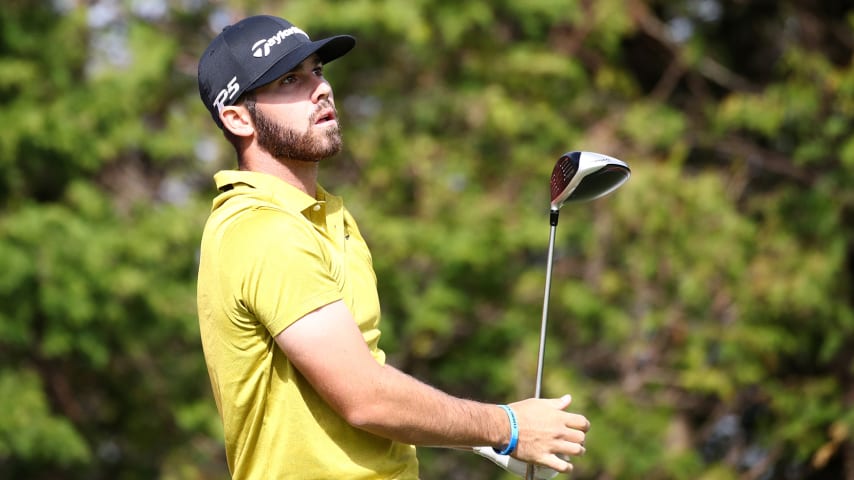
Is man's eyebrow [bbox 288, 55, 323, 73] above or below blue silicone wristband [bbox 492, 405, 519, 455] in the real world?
above

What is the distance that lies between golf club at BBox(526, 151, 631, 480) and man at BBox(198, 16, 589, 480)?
0.39m

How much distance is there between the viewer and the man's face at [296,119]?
8.76 feet

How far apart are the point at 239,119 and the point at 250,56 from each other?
5.5 inches

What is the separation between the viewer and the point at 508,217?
355 inches

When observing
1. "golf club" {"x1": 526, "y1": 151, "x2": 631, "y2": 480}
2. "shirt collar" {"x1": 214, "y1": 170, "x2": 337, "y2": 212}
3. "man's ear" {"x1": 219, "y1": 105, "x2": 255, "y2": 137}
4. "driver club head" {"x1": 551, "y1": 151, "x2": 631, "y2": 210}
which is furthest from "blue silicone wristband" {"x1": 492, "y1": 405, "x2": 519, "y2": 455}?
"man's ear" {"x1": 219, "y1": 105, "x2": 255, "y2": 137}

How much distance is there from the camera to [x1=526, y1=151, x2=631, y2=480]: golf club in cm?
292

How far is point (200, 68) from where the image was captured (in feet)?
9.18

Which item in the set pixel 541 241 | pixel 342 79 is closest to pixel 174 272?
pixel 342 79

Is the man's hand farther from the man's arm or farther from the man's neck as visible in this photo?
the man's neck

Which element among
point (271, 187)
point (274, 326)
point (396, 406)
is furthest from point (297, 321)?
point (271, 187)

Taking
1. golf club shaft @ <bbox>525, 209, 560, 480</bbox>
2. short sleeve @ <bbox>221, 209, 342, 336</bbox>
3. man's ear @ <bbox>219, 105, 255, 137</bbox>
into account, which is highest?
man's ear @ <bbox>219, 105, 255, 137</bbox>

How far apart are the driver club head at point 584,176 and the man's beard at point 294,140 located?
61cm

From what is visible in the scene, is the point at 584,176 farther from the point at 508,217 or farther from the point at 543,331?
the point at 508,217

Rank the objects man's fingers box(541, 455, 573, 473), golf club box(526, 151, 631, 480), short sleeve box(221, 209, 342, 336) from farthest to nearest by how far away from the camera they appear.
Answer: golf club box(526, 151, 631, 480)
man's fingers box(541, 455, 573, 473)
short sleeve box(221, 209, 342, 336)
